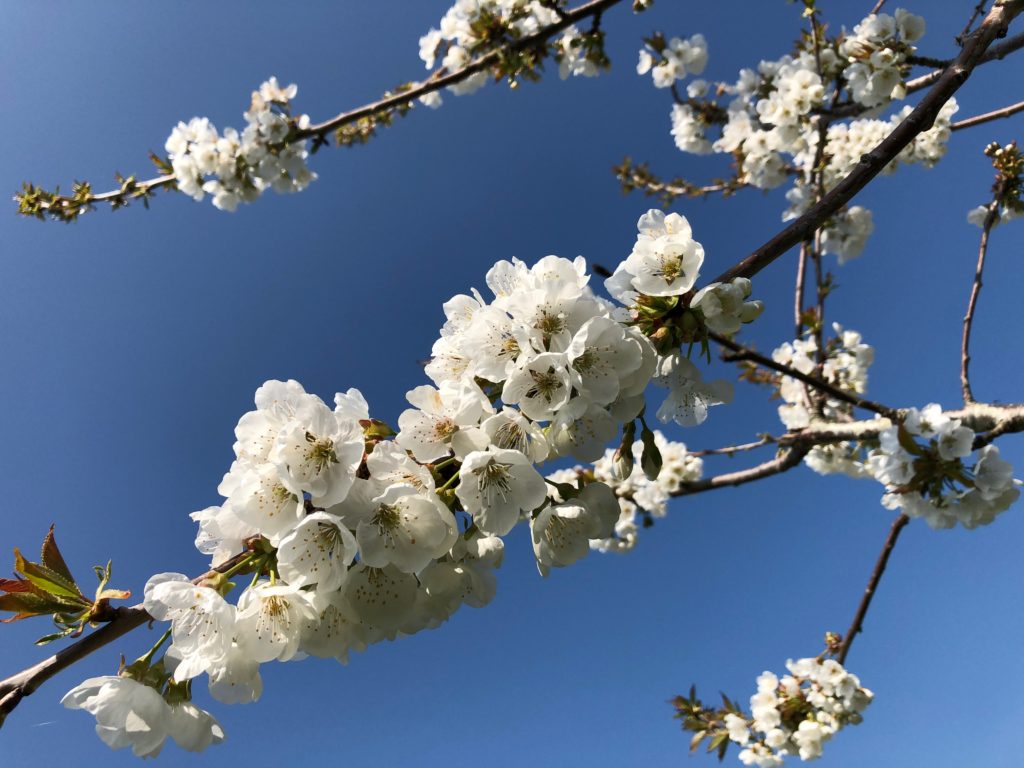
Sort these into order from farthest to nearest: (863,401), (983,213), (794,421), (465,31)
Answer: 1. (794,421)
2. (983,213)
3. (465,31)
4. (863,401)

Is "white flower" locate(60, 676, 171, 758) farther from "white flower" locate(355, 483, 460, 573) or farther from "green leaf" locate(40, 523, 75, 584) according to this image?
"white flower" locate(355, 483, 460, 573)

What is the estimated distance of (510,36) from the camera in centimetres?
449

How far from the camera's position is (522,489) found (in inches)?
→ 52.7

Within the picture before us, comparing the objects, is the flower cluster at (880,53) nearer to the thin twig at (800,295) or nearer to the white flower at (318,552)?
the thin twig at (800,295)

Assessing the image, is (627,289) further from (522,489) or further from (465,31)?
(465,31)

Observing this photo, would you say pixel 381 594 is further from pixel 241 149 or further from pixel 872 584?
pixel 241 149

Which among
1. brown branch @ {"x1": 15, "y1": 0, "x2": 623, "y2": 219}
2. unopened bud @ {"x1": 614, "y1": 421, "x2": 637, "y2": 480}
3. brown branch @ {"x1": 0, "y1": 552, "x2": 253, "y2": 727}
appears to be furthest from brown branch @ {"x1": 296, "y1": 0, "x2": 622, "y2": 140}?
brown branch @ {"x1": 0, "y1": 552, "x2": 253, "y2": 727}

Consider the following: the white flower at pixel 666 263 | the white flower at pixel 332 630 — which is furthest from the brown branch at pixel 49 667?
the white flower at pixel 666 263

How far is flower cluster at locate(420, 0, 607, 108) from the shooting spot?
4.25 metres

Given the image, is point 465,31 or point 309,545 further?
point 465,31

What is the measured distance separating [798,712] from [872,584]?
191 centimetres

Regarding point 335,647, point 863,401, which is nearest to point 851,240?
point 863,401

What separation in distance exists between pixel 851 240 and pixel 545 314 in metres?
6.16

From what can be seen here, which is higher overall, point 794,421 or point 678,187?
point 678,187
